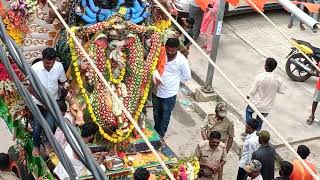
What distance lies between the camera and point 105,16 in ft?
24.6

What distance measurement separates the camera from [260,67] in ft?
39.2

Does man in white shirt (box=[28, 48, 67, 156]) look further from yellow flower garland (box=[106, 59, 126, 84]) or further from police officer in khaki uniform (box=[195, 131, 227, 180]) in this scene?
police officer in khaki uniform (box=[195, 131, 227, 180])

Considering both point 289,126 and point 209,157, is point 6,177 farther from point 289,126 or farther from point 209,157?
point 289,126

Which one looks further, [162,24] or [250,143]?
[162,24]

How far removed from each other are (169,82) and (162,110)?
1.62 ft

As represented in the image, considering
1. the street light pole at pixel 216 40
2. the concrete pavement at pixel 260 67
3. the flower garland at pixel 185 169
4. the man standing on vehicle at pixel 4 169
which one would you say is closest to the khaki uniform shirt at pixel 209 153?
the flower garland at pixel 185 169

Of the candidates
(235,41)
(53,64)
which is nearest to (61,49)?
(53,64)

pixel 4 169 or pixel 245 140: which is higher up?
pixel 4 169

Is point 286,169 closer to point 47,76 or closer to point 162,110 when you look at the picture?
point 162,110

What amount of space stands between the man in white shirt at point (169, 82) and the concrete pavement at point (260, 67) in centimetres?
191

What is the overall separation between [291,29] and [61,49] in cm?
739

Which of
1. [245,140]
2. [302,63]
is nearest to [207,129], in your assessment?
[245,140]

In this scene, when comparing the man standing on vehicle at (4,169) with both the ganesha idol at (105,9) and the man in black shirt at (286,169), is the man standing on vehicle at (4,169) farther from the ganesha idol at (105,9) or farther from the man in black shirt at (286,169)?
the man in black shirt at (286,169)

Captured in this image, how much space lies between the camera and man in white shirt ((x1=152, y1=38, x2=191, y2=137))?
8.04 m
